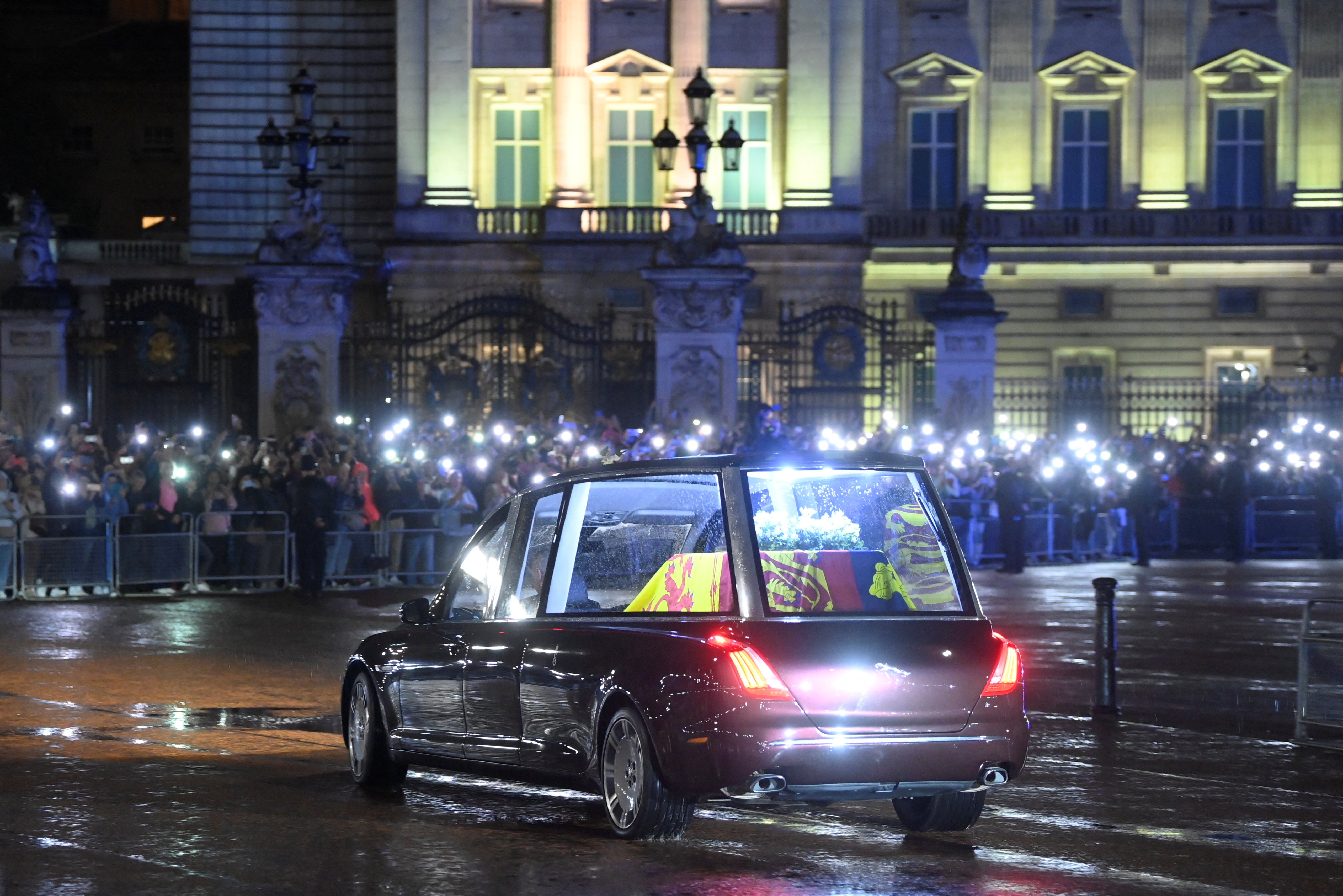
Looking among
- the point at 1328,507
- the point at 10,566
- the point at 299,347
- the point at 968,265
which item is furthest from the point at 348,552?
the point at 1328,507

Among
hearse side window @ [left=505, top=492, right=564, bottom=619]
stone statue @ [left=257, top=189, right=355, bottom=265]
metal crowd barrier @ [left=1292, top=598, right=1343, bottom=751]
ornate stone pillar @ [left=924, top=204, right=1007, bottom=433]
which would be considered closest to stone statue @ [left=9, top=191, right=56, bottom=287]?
stone statue @ [left=257, top=189, right=355, bottom=265]

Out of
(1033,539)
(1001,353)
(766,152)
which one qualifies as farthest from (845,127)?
(1033,539)

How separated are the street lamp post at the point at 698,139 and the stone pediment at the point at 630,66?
706 inches

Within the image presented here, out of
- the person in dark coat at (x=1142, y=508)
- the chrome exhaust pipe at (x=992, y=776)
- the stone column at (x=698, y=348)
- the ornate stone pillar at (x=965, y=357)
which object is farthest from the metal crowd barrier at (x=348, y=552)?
the chrome exhaust pipe at (x=992, y=776)

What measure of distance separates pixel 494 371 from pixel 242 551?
10411mm

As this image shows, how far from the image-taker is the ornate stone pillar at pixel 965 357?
32.3 m

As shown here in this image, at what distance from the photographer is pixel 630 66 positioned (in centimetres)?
5069

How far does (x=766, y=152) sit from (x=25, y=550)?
1183 inches

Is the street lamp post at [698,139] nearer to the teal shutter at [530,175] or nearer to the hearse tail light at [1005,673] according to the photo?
the teal shutter at [530,175]

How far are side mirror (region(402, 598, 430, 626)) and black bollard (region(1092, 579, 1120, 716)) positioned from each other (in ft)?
17.3

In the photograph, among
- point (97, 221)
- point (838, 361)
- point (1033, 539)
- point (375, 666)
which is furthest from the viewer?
point (97, 221)

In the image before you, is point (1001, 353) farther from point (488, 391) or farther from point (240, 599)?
point (240, 599)

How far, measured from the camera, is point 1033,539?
1209 inches

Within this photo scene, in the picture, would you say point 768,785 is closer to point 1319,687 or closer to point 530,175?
point 1319,687
